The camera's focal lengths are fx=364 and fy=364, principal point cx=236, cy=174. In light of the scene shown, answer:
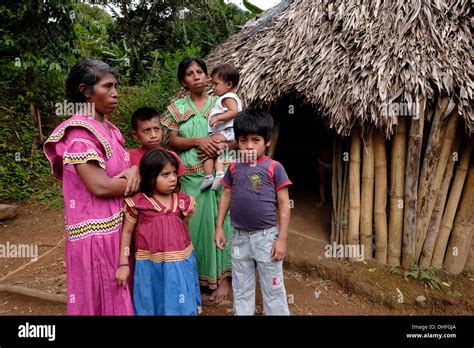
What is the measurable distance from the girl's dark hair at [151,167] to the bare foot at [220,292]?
56.4 inches

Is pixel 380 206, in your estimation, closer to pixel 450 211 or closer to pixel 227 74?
pixel 450 211

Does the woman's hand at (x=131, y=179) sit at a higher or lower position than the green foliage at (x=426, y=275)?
higher

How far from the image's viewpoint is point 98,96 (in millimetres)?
2098

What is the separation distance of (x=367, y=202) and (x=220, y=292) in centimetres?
190

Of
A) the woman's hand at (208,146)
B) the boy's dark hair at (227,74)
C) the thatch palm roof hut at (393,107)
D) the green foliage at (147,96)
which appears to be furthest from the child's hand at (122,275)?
the green foliage at (147,96)

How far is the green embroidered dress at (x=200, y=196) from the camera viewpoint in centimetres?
308

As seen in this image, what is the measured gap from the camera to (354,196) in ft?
13.3

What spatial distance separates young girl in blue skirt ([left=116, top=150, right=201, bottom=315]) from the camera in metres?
2.30

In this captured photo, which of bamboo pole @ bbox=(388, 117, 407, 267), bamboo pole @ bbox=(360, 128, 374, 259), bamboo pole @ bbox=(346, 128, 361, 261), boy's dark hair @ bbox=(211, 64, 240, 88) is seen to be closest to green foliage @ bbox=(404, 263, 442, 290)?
bamboo pole @ bbox=(388, 117, 407, 267)

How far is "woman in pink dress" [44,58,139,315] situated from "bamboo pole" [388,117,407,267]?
2819 mm

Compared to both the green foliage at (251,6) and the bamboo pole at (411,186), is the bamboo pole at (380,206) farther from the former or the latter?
the green foliage at (251,6)
